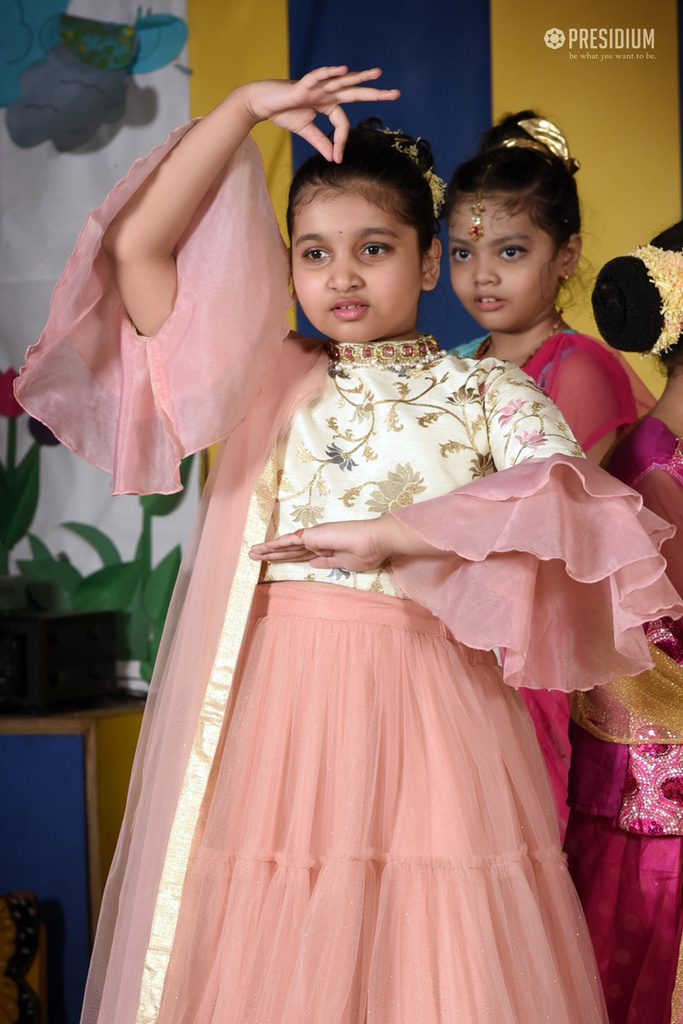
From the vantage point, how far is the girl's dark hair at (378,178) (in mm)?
1385

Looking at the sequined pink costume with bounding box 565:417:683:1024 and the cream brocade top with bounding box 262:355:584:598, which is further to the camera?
the sequined pink costume with bounding box 565:417:683:1024

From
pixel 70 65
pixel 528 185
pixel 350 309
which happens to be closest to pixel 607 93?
pixel 528 185

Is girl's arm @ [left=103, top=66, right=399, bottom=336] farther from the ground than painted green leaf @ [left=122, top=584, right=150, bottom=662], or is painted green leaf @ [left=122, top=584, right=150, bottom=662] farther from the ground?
girl's arm @ [left=103, top=66, right=399, bottom=336]

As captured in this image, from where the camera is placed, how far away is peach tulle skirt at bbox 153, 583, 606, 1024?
1.14 meters

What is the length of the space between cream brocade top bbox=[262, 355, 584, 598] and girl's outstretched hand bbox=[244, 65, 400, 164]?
0.30 meters

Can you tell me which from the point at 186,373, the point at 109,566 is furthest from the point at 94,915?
the point at 186,373

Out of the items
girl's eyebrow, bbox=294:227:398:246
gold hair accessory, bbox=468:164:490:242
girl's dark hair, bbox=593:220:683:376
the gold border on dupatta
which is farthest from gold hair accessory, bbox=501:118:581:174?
the gold border on dupatta

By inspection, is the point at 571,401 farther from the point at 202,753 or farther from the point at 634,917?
the point at 202,753

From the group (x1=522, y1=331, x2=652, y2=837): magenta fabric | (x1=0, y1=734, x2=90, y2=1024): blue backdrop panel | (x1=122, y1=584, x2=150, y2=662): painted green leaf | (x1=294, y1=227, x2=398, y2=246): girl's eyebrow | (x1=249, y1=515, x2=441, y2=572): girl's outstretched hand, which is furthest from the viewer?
(x1=122, y1=584, x2=150, y2=662): painted green leaf

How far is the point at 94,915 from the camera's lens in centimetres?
230

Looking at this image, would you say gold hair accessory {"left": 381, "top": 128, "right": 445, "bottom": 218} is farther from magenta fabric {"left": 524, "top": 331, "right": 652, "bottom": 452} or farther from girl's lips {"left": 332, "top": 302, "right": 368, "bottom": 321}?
magenta fabric {"left": 524, "top": 331, "right": 652, "bottom": 452}

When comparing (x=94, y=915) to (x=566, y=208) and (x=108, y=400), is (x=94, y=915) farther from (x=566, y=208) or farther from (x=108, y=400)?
(x=566, y=208)

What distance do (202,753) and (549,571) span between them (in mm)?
468

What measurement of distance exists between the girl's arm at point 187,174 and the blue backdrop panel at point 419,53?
131 cm
